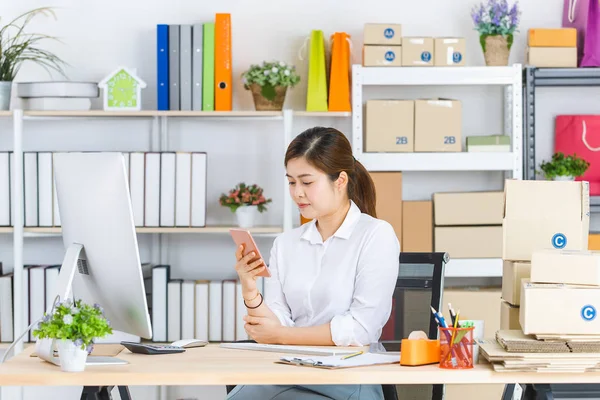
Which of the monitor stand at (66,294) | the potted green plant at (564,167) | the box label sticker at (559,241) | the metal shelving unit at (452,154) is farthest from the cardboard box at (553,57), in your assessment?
the monitor stand at (66,294)

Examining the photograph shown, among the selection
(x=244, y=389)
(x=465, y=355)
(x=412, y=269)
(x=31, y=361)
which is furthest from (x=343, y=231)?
(x=31, y=361)

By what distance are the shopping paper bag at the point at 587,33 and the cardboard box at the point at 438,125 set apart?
58 cm

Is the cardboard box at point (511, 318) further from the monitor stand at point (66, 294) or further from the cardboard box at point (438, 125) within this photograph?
the cardboard box at point (438, 125)

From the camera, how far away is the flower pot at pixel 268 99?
3.54 metres

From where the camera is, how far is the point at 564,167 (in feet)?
11.5

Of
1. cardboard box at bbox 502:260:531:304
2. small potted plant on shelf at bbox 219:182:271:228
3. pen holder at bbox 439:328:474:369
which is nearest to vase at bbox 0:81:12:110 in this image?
small potted plant on shelf at bbox 219:182:271:228

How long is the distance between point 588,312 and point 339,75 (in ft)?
6.46

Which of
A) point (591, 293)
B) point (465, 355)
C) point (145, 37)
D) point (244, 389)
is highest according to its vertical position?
point (145, 37)

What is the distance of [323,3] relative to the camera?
3.76 meters

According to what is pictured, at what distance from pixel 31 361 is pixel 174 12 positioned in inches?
86.7

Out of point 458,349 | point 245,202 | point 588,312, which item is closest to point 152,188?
point 245,202

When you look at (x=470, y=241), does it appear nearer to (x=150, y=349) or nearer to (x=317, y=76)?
(x=317, y=76)

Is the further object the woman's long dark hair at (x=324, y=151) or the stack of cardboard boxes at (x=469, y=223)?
the stack of cardboard boxes at (x=469, y=223)

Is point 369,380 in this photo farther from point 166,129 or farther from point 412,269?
point 166,129
